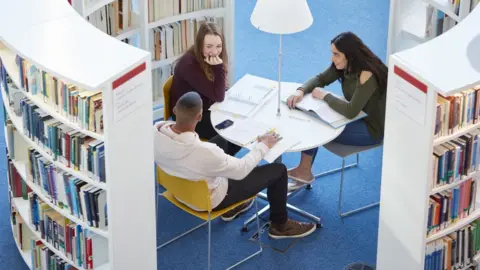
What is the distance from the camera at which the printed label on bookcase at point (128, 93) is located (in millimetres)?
4438

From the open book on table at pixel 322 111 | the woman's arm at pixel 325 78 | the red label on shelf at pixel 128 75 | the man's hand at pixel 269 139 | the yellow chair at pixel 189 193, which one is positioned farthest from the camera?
the woman's arm at pixel 325 78

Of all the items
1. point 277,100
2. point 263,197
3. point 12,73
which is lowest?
point 263,197

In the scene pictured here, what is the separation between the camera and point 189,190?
524 centimetres

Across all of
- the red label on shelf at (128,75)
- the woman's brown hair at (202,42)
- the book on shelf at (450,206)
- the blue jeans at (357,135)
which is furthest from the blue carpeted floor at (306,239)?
the red label on shelf at (128,75)

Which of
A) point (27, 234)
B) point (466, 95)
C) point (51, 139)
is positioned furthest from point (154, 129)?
point (466, 95)

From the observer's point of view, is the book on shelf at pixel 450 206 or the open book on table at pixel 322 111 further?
the open book on table at pixel 322 111

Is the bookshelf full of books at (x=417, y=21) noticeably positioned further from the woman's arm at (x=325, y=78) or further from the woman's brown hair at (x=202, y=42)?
the woman's brown hair at (x=202, y=42)

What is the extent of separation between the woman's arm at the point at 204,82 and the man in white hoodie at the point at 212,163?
626mm

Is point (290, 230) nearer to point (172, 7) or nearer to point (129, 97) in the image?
point (129, 97)

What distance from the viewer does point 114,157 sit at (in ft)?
15.0

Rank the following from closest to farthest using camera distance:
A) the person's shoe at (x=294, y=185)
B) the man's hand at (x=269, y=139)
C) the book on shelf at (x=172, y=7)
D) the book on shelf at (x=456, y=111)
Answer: the book on shelf at (x=456, y=111) → the man's hand at (x=269, y=139) → the person's shoe at (x=294, y=185) → the book on shelf at (x=172, y=7)

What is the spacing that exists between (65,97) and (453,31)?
2195mm

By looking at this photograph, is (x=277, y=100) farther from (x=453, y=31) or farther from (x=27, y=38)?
(x=27, y=38)

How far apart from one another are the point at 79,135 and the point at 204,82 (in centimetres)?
150
